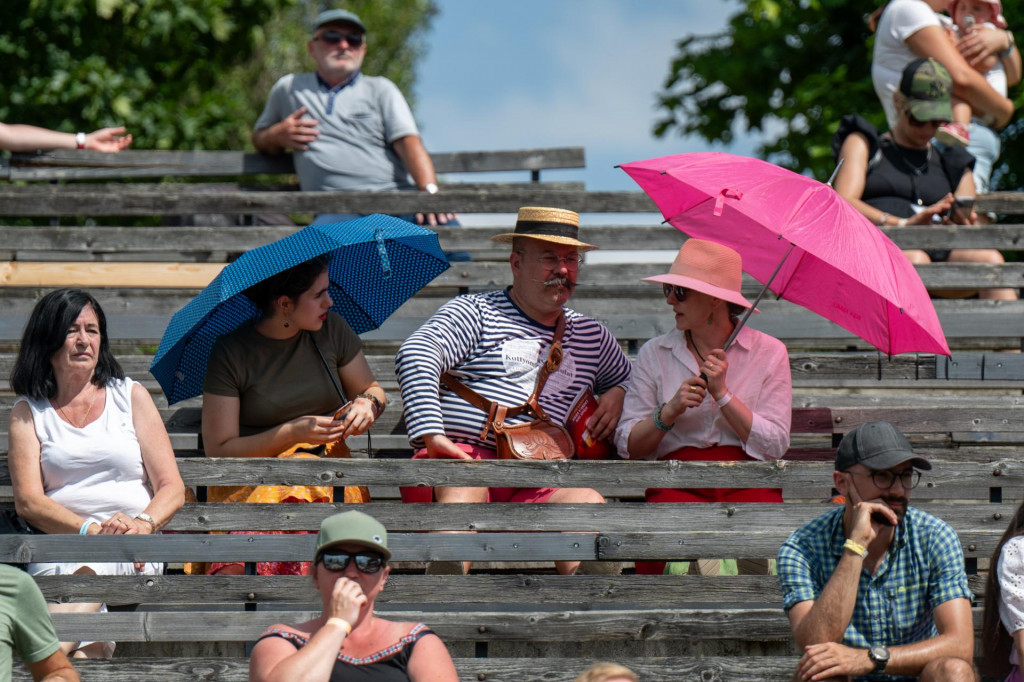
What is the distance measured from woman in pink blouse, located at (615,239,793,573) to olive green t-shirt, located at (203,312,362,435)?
3.75ft

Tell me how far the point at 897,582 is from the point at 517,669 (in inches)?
46.6

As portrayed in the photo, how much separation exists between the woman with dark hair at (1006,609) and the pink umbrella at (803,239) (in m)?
0.93

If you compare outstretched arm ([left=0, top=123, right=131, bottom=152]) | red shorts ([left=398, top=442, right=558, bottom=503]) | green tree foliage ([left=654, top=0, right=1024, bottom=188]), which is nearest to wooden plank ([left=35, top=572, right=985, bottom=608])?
red shorts ([left=398, top=442, right=558, bottom=503])

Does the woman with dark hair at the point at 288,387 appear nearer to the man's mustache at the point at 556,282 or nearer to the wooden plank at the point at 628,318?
the man's mustache at the point at 556,282

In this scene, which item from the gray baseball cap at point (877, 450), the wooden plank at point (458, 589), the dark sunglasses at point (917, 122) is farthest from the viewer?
the dark sunglasses at point (917, 122)

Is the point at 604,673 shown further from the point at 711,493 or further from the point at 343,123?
the point at 343,123

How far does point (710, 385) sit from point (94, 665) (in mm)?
2244

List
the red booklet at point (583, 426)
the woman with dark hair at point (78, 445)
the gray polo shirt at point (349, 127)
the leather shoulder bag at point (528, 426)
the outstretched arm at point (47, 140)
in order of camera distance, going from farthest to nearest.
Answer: the outstretched arm at point (47, 140)
the gray polo shirt at point (349, 127)
the red booklet at point (583, 426)
the leather shoulder bag at point (528, 426)
the woman with dark hair at point (78, 445)

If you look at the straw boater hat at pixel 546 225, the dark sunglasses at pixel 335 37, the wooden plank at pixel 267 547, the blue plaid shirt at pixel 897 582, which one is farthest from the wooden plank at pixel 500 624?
the dark sunglasses at pixel 335 37

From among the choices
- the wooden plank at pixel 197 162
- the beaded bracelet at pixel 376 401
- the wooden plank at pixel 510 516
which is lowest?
the wooden plank at pixel 510 516

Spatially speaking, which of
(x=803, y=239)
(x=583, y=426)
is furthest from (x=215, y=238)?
(x=803, y=239)

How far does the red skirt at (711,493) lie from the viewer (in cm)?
515

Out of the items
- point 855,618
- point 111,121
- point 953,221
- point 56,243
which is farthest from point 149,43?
point 855,618

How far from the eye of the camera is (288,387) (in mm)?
5336
